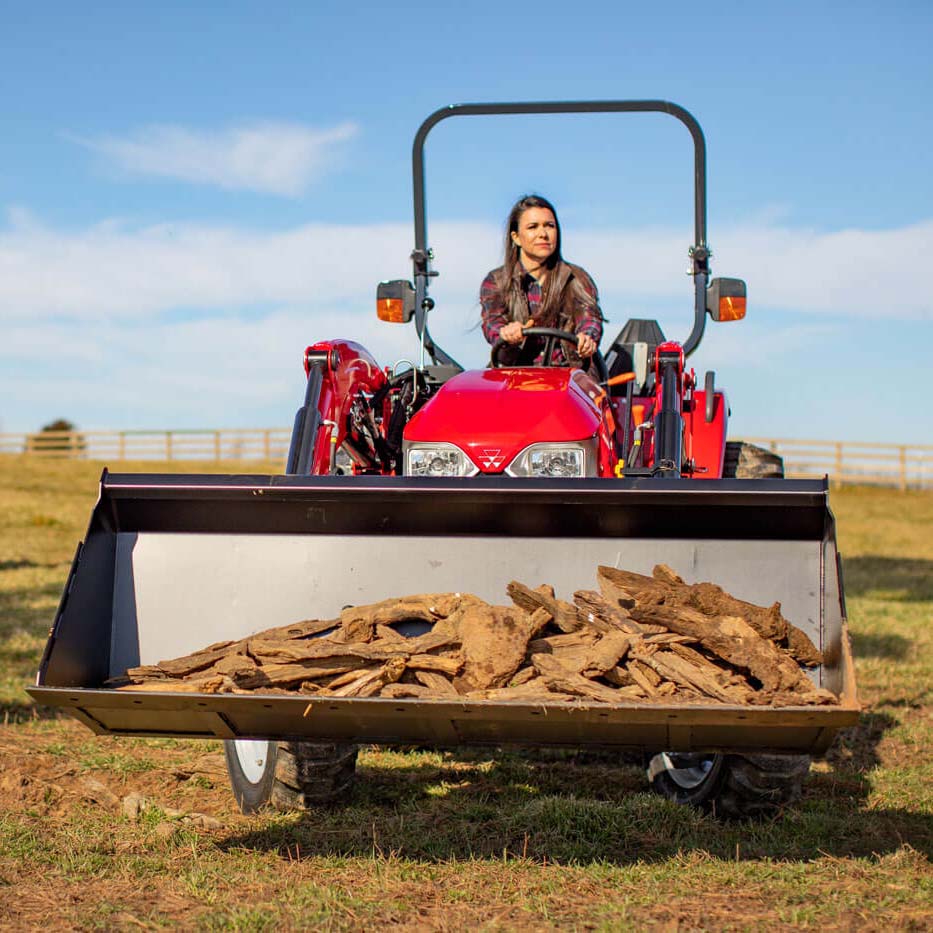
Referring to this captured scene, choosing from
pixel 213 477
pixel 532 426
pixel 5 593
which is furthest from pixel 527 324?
pixel 5 593

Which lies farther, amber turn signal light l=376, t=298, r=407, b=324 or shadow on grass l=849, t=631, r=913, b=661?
shadow on grass l=849, t=631, r=913, b=661

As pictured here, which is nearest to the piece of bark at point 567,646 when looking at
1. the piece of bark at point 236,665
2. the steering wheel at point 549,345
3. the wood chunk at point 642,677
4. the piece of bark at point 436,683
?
the wood chunk at point 642,677

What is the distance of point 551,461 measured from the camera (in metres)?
4.45

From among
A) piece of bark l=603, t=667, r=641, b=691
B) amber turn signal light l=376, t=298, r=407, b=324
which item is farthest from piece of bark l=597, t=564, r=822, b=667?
amber turn signal light l=376, t=298, r=407, b=324

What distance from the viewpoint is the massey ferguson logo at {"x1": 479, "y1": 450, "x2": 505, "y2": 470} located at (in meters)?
4.43

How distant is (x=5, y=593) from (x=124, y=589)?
26.9 ft

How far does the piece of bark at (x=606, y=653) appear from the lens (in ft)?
11.3

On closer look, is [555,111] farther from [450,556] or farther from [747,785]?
[747,785]

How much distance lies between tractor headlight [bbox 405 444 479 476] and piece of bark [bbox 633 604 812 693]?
0.99 meters

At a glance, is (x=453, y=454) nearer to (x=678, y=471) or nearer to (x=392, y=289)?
(x=678, y=471)

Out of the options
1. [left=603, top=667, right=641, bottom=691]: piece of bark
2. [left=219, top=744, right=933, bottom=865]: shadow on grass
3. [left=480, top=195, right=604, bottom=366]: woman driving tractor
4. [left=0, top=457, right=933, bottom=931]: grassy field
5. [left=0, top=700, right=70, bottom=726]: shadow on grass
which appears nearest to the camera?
[left=0, top=457, right=933, bottom=931]: grassy field

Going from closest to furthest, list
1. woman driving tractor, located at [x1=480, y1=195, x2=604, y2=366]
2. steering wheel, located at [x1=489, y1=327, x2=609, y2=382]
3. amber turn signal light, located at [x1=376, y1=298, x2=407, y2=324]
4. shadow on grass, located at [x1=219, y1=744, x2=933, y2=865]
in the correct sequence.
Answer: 1. shadow on grass, located at [x1=219, y1=744, x2=933, y2=865]
2. steering wheel, located at [x1=489, y1=327, x2=609, y2=382]
3. woman driving tractor, located at [x1=480, y1=195, x2=604, y2=366]
4. amber turn signal light, located at [x1=376, y1=298, x2=407, y2=324]

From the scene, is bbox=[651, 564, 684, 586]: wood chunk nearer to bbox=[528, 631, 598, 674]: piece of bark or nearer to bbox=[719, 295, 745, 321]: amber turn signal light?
bbox=[528, 631, 598, 674]: piece of bark

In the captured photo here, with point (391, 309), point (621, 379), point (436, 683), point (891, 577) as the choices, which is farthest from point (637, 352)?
point (891, 577)
